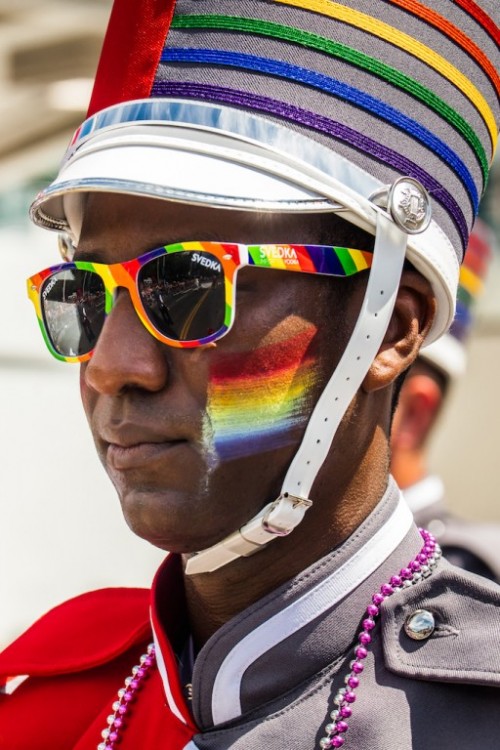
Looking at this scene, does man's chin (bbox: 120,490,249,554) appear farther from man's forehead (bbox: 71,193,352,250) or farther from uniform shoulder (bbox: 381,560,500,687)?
man's forehead (bbox: 71,193,352,250)

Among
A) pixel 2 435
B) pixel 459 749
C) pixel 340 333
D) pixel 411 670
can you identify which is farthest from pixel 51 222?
pixel 2 435

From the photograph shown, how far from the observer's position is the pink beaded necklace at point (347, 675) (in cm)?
211

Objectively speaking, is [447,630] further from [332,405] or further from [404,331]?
[404,331]

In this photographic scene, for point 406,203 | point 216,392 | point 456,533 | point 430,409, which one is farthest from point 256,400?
point 430,409

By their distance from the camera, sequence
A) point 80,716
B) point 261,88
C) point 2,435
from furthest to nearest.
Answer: point 2,435 < point 80,716 < point 261,88

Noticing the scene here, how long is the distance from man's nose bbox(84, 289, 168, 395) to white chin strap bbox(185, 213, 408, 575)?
285mm

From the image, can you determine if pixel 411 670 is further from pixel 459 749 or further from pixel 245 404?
pixel 245 404

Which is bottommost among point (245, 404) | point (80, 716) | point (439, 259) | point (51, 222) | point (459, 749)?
point (459, 749)

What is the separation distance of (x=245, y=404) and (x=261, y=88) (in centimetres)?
56

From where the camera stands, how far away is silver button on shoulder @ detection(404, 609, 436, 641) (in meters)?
2.18

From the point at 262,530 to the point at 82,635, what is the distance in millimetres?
702

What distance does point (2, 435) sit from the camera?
19.0ft

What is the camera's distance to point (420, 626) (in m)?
2.18

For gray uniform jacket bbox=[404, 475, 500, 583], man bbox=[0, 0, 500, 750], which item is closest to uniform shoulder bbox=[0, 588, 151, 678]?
man bbox=[0, 0, 500, 750]
